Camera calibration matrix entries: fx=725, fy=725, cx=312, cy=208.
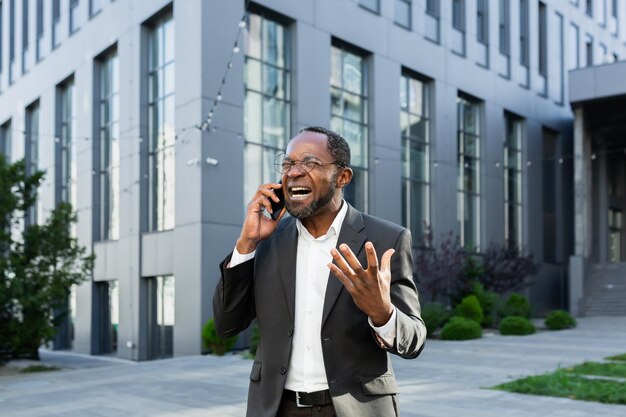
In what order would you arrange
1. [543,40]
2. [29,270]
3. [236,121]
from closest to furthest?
[29,270]
[236,121]
[543,40]

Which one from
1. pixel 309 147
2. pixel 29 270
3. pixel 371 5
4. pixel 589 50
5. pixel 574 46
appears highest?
pixel 589 50

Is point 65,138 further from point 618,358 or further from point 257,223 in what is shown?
point 257,223

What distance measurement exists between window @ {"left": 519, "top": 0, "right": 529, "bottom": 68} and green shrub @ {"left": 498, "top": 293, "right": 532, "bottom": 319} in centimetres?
1148

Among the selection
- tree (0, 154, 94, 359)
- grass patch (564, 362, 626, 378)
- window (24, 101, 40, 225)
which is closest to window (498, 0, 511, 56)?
window (24, 101, 40, 225)

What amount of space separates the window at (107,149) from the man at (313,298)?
791 inches

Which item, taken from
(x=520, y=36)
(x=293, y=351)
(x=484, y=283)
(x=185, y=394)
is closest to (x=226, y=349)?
(x=185, y=394)

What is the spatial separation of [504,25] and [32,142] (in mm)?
19474

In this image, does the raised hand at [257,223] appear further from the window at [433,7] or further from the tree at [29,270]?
the window at [433,7]

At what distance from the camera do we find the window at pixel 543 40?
31891 millimetres

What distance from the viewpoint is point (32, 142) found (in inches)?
1117

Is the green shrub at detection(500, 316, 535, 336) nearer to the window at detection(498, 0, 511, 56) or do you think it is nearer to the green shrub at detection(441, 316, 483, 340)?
the green shrub at detection(441, 316, 483, 340)

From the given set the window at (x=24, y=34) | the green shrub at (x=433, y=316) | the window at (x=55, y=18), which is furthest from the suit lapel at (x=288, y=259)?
the window at (x=24, y=34)

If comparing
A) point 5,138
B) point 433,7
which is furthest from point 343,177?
point 5,138

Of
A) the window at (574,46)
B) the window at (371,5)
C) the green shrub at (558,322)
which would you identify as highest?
the window at (574,46)
